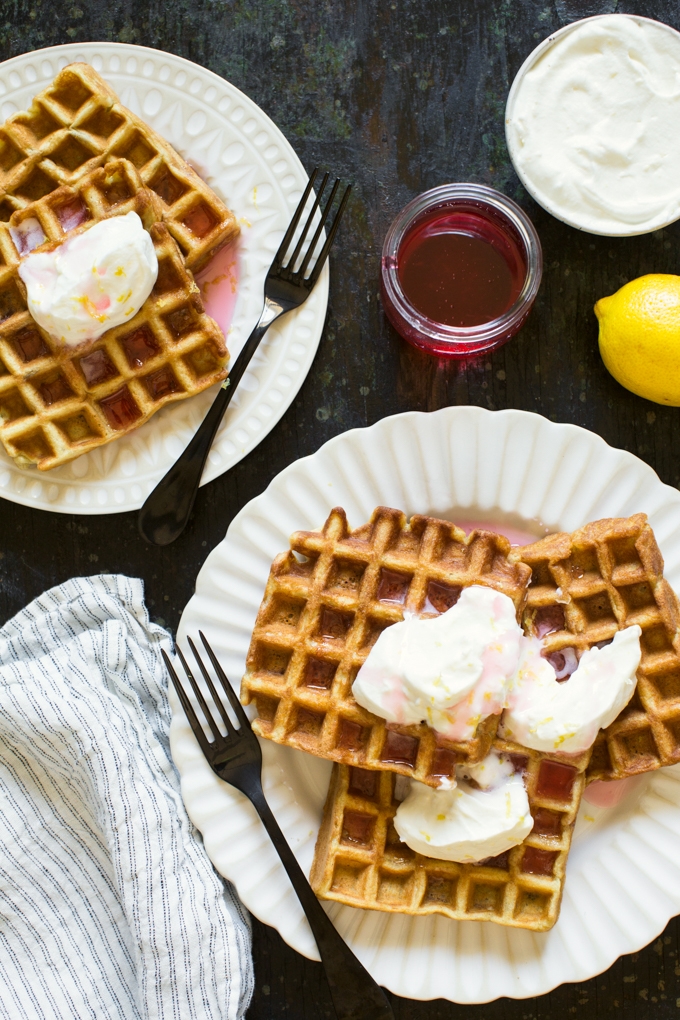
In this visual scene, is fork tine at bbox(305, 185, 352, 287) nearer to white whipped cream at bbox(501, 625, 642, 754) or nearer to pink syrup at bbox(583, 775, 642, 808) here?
white whipped cream at bbox(501, 625, 642, 754)

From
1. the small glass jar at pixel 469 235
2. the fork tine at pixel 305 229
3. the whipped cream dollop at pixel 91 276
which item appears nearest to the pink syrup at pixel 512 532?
the small glass jar at pixel 469 235

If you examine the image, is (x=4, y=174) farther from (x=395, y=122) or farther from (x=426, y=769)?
(x=426, y=769)

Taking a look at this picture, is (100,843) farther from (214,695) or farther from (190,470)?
(190,470)

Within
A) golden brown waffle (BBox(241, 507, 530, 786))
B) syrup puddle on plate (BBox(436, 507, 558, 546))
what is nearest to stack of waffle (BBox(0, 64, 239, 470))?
golden brown waffle (BBox(241, 507, 530, 786))

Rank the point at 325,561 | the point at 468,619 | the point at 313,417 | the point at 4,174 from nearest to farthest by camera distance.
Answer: the point at 468,619, the point at 325,561, the point at 4,174, the point at 313,417

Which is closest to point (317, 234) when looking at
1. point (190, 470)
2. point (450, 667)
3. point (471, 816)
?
point (190, 470)

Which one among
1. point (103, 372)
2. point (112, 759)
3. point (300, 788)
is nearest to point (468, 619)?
point (300, 788)

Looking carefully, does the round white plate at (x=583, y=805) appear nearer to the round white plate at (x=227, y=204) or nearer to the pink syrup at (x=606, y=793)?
the pink syrup at (x=606, y=793)

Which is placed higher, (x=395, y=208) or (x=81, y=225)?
(x=81, y=225)

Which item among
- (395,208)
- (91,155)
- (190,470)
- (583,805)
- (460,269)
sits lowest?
(583,805)
